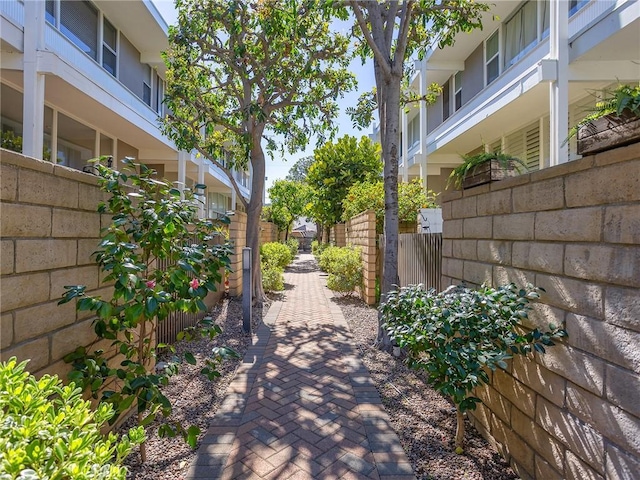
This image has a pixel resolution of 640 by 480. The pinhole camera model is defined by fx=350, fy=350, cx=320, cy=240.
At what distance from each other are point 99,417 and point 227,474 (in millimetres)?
1378

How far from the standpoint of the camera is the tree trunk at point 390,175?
16.6ft

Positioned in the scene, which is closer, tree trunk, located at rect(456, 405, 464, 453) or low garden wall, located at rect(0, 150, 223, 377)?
low garden wall, located at rect(0, 150, 223, 377)

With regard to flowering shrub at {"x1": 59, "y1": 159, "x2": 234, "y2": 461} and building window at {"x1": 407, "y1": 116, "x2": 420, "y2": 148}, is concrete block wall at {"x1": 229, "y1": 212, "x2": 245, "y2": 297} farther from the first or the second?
building window at {"x1": 407, "y1": 116, "x2": 420, "y2": 148}

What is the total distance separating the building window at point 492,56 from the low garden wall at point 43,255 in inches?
441

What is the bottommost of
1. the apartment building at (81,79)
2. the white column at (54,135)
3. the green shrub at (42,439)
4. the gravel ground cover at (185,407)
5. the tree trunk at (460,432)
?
the gravel ground cover at (185,407)

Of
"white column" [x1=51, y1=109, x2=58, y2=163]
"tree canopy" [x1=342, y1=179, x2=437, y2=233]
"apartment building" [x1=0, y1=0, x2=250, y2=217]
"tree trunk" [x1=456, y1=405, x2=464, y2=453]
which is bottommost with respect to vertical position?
"tree trunk" [x1=456, y1=405, x2=464, y2=453]

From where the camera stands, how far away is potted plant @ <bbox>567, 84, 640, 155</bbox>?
1.63 metres

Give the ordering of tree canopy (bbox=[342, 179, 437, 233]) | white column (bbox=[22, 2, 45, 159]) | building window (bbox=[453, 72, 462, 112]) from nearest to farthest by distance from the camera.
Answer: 1. white column (bbox=[22, 2, 45, 159])
2. tree canopy (bbox=[342, 179, 437, 233])
3. building window (bbox=[453, 72, 462, 112])

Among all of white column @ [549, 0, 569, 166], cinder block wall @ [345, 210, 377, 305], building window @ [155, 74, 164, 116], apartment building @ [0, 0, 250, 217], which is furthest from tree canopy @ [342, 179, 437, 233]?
building window @ [155, 74, 164, 116]

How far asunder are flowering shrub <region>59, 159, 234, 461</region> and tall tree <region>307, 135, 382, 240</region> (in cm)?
1361

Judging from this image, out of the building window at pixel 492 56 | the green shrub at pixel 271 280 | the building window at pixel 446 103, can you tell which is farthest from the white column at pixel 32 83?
the building window at pixel 446 103

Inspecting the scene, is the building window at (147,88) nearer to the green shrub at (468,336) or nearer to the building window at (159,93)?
the building window at (159,93)

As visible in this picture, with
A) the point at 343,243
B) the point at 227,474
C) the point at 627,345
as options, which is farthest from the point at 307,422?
the point at 343,243

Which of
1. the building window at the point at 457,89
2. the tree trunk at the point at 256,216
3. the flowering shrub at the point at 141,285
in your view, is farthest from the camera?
the building window at the point at 457,89
